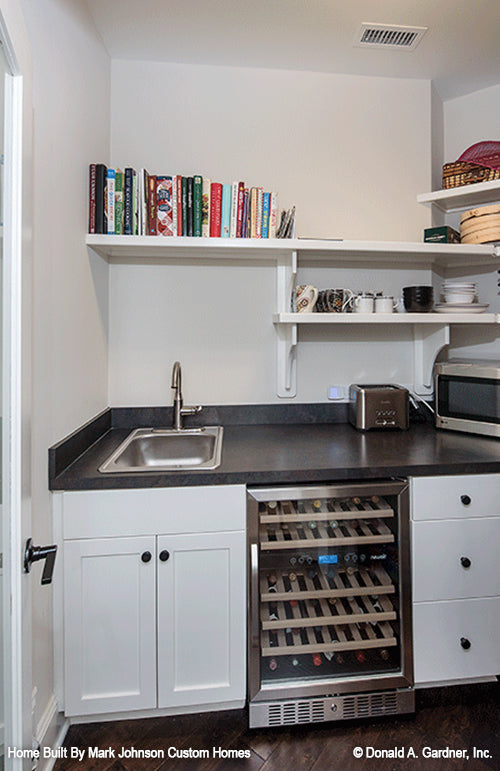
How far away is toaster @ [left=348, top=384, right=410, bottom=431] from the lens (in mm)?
2070

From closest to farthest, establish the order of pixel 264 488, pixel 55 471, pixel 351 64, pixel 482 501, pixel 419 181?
pixel 55 471
pixel 264 488
pixel 482 501
pixel 351 64
pixel 419 181

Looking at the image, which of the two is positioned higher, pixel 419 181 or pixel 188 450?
pixel 419 181

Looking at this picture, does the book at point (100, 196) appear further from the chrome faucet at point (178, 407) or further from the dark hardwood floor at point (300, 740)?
the dark hardwood floor at point (300, 740)

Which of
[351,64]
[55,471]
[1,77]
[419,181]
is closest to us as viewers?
[1,77]

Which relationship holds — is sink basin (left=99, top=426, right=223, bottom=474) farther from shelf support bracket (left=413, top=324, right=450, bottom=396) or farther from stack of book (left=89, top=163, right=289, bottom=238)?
shelf support bracket (left=413, top=324, right=450, bottom=396)

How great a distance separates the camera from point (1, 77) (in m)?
0.78

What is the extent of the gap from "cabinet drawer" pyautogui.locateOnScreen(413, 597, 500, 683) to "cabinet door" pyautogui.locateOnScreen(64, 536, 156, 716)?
939 mm

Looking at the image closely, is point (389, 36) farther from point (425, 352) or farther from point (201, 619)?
point (201, 619)

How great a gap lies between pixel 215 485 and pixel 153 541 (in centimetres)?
27

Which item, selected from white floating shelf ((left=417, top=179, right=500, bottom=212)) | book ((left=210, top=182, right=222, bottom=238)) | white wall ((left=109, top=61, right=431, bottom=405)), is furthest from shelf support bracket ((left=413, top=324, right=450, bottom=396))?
book ((left=210, top=182, right=222, bottom=238))

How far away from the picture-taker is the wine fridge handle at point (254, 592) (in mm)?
1467

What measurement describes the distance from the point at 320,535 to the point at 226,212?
134 centimetres

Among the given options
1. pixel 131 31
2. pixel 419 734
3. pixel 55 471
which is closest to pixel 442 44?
pixel 131 31

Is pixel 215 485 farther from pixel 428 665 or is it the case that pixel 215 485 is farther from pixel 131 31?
pixel 131 31
